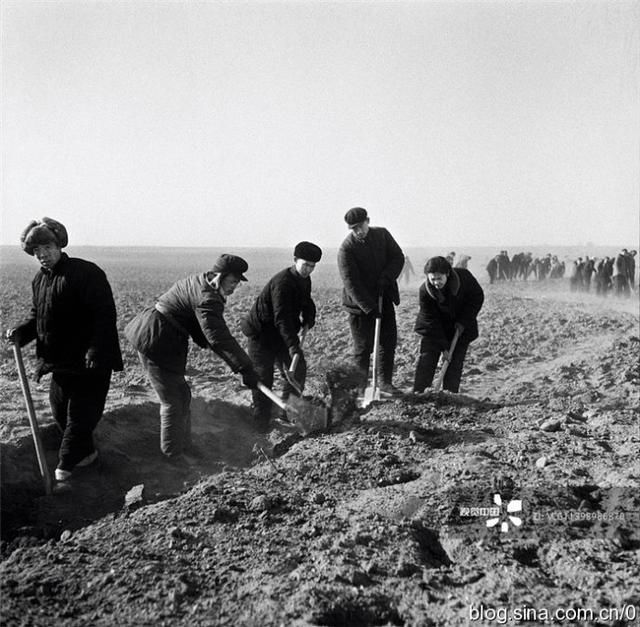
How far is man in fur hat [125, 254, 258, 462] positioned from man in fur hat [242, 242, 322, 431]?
1.98ft

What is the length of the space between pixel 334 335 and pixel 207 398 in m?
4.25

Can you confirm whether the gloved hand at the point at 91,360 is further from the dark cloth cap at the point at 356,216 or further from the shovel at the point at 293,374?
the dark cloth cap at the point at 356,216

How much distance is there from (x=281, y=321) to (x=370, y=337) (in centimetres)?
108

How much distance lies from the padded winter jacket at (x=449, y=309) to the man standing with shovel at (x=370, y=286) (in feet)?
1.00

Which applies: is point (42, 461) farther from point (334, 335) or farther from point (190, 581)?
point (334, 335)

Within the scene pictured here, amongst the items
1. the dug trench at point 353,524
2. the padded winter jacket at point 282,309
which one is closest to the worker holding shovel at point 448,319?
the dug trench at point 353,524

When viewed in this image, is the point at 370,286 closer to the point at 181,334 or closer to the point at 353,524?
the point at 181,334

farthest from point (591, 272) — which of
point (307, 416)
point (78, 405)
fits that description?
point (78, 405)

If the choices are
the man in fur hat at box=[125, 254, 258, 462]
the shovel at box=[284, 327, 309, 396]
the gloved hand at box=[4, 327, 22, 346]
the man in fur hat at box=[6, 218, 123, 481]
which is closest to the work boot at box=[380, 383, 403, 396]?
the shovel at box=[284, 327, 309, 396]

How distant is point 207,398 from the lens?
597 cm

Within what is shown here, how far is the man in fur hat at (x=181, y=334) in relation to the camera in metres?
4.23

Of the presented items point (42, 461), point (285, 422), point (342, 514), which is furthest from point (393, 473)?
point (42, 461)

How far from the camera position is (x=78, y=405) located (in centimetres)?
405

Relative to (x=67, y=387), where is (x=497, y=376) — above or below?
below
